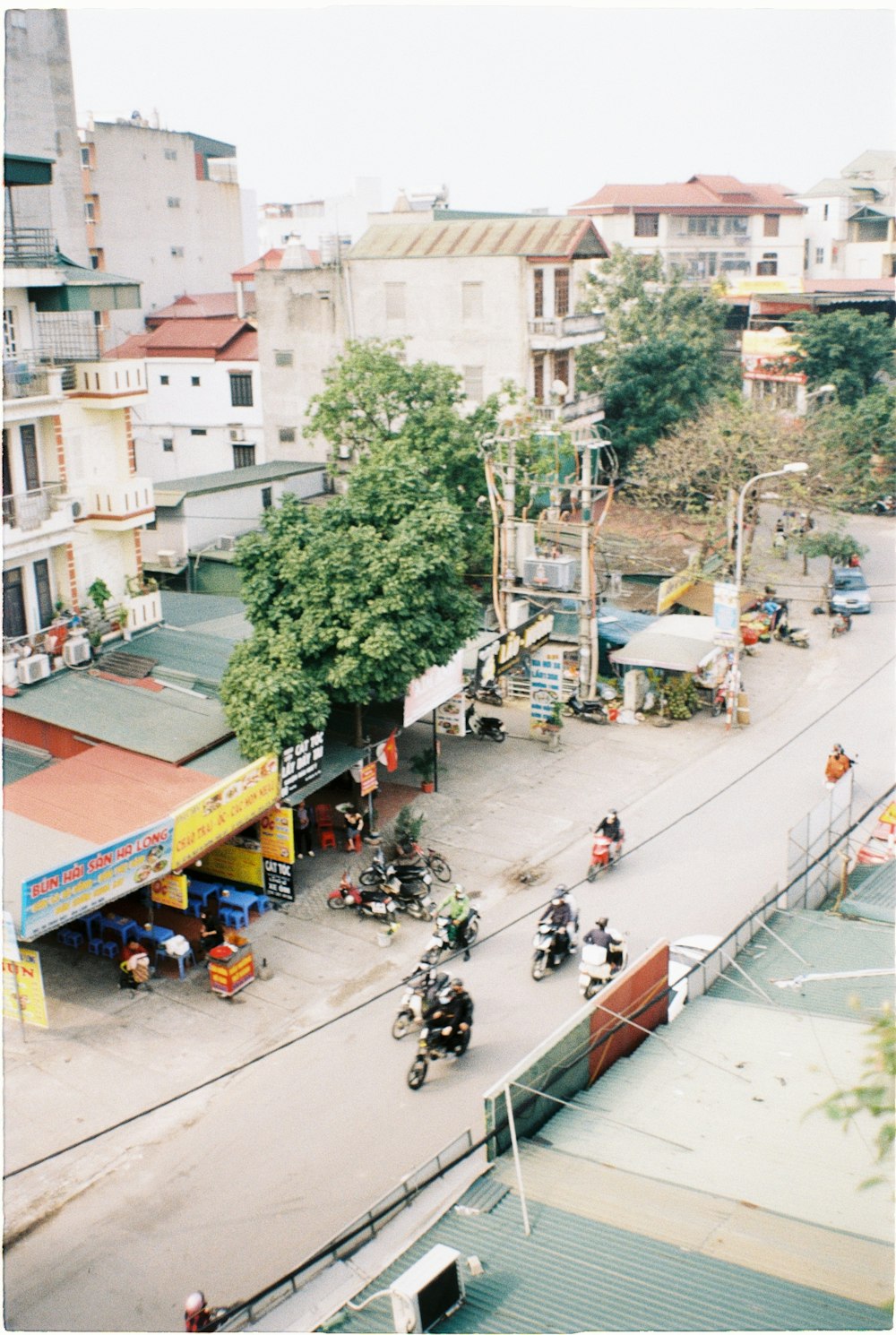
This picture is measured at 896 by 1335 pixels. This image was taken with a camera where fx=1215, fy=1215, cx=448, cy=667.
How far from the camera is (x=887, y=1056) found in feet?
19.3

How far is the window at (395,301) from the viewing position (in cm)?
3669

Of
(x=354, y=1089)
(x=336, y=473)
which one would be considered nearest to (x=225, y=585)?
(x=336, y=473)

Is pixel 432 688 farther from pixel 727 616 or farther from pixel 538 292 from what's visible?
pixel 538 292

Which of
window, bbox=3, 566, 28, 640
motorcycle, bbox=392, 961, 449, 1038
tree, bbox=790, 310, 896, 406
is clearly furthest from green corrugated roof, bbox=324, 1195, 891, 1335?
tree, bbox=790, 310, 896, 406

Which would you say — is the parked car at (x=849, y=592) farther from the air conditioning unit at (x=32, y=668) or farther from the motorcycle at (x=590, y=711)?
the air conditioning unit at (x=32, y=668)

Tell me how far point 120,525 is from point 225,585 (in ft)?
40.2

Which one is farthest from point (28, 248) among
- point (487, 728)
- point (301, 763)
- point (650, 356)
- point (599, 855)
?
point (650, 356)

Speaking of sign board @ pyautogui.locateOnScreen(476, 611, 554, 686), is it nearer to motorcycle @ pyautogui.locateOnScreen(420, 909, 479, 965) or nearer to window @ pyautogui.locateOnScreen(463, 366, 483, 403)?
motorcycle @ pyautogui.locateOnScreen(420, 909, 479, 965)

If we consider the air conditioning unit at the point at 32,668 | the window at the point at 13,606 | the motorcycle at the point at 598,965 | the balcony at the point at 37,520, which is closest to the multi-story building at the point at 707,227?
the balcony at the point at 37,520

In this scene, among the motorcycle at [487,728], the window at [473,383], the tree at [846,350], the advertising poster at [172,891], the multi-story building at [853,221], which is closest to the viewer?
the advertising poster at [172,891]

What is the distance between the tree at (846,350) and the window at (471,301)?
18.5 metres

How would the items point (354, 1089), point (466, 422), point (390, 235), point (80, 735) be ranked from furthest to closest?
1. point (390, 235)
2. point (466, 422)
3. point (80, 735)
4. point (354, 1089)

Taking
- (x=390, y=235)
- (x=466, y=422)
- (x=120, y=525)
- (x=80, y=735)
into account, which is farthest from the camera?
(x=390, y=235)

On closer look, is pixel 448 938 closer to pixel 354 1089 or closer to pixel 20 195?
pixel 354 1089
